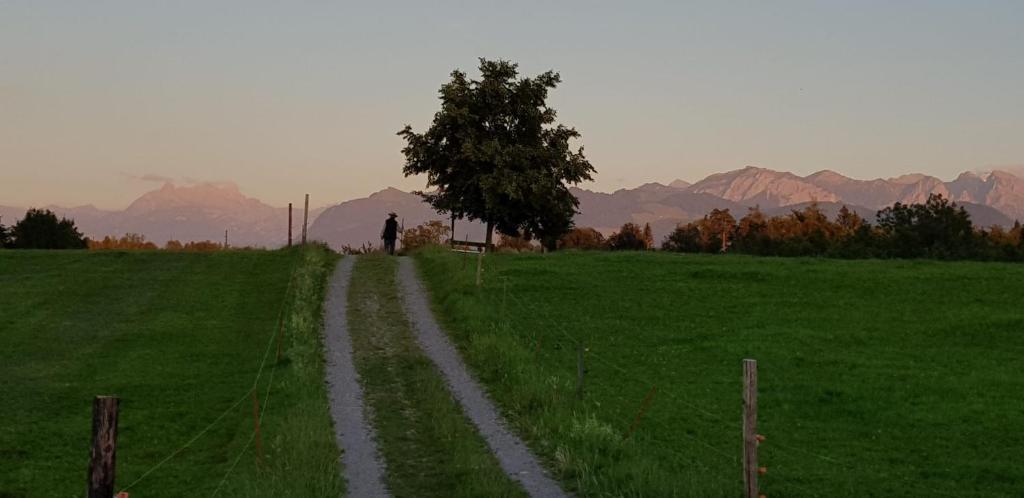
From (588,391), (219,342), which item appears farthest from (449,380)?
(219,342)

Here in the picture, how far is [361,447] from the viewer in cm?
2050

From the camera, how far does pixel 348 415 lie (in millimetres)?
23375

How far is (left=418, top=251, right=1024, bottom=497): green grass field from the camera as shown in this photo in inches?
782

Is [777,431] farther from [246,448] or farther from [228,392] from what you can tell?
[228,392]

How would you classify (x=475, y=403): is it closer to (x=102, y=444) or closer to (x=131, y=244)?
(x=102, y=444)

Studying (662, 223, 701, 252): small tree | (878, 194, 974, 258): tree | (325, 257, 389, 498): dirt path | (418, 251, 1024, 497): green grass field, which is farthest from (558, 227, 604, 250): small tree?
(325, 257, 389, 498): dirt path

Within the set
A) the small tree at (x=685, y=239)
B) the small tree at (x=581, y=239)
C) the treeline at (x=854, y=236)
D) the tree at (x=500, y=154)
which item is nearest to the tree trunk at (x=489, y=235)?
the tree at (x=500, y=154)

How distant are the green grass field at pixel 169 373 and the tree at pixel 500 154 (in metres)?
13.0

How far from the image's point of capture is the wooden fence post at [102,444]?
10914 millimetres

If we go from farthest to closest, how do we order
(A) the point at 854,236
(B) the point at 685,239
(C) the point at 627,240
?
(C) the point at 627,240 → (B) the point at 685,239 → (A) the point at 854,236

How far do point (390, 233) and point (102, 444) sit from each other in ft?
149

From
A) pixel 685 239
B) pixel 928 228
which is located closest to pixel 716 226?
pixel 685 239

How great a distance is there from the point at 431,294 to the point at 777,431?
65.5 feet

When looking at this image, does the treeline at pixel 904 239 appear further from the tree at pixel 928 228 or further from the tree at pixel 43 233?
the tree at pixel 43 233
